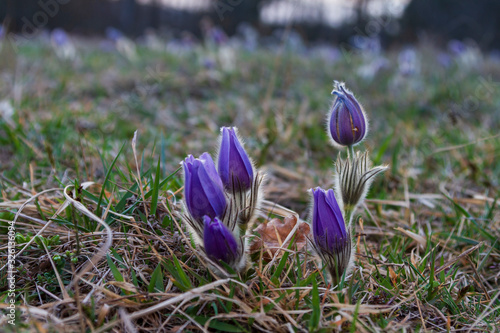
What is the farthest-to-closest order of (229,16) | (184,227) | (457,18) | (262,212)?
1. (457,18)
2. (229,16)
3. (262,212)
4. (184,227)

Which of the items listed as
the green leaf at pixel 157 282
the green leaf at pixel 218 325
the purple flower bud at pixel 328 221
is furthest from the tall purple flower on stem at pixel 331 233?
the green leaf at pixel 157 282

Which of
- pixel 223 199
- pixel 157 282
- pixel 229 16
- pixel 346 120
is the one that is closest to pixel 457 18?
pixel 229 16

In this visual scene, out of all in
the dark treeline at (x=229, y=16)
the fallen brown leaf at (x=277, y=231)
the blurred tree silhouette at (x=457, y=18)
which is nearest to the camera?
the fallen brown leaf at (x=277, y=231)

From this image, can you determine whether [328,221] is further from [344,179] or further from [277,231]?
[277,231]

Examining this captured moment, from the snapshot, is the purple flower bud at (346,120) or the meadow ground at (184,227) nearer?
the meadow ground at (184,227)

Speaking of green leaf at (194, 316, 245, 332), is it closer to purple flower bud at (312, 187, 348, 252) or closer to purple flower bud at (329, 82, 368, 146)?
purple flower bud at (312, 187, 348, 252)

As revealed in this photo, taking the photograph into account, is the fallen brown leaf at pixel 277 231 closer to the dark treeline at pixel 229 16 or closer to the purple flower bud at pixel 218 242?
the purple flower bud at pixel 218 242

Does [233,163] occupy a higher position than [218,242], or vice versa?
[233,163]
